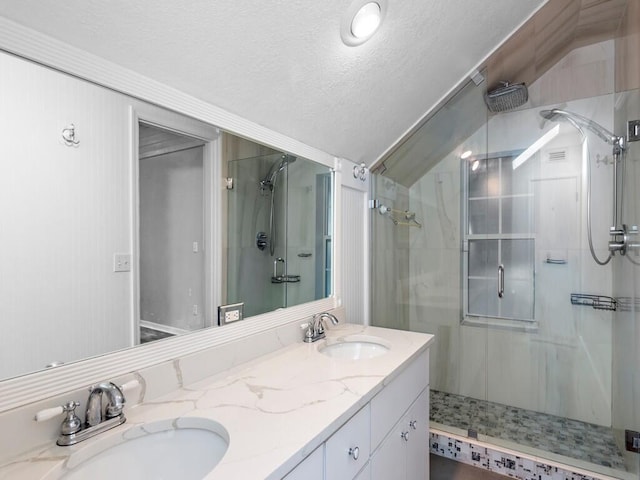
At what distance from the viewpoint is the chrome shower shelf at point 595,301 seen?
212 cm

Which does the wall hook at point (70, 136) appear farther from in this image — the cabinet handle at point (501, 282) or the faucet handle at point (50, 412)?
the cabinet handle at point (501, 282)

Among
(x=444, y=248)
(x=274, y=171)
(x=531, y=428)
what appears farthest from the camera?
(x=444, y=248)

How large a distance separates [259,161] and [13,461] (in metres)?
1.19

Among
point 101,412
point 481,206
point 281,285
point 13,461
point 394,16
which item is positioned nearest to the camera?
point 13,461

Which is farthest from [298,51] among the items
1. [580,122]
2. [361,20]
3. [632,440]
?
[632,440]

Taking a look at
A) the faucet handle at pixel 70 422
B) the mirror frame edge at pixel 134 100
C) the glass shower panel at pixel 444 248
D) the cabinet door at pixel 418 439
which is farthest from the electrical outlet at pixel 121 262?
the glass shower panel at pixel 444 248

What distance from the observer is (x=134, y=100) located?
3.33 feet

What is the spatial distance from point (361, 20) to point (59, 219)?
1.16m

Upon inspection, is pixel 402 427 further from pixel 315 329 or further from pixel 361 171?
pixel 361 171

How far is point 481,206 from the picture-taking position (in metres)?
2.45

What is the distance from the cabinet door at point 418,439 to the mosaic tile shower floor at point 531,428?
2.13 ft

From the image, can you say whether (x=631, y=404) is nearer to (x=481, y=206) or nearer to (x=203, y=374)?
(x=481, y=206)

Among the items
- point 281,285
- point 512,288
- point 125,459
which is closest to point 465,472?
point 512,288

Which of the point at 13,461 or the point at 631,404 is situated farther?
the point at 631,404
